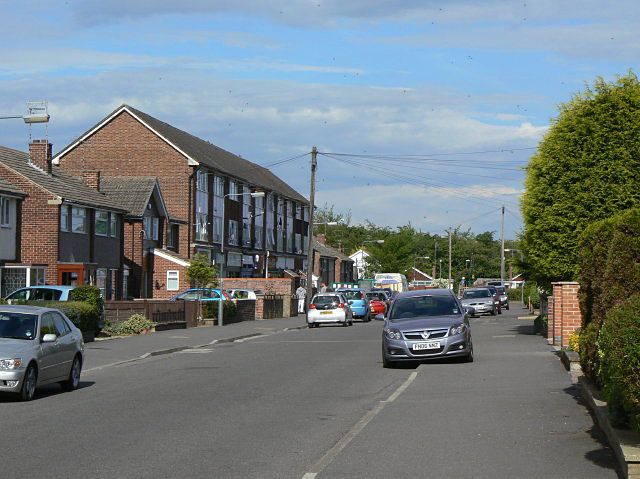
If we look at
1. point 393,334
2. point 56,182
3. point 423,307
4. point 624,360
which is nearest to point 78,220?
point 56,182

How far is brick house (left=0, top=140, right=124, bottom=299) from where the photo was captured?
45.1 m

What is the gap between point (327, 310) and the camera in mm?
47750

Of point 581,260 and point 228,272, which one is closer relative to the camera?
point 581,260

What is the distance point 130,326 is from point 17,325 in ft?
65.1

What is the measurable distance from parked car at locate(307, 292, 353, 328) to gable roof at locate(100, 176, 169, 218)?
40.3 feet

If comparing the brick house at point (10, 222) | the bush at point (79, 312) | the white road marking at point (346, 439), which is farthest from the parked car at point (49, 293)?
the white road marking at point (346, 439)

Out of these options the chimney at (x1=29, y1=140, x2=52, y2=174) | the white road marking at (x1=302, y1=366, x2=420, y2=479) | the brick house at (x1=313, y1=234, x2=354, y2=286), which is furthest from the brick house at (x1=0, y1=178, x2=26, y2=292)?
the brick house at (x1=313, y1=234, x2=354, y2=286)

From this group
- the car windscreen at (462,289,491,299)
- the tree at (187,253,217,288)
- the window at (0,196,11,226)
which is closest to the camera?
the window at (0,196,11,226)

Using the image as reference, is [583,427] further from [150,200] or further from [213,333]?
[150,200]

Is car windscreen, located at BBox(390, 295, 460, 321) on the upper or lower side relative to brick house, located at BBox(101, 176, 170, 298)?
lower

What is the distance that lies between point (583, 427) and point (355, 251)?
149m

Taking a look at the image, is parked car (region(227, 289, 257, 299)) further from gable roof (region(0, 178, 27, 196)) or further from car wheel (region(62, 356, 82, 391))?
car wheel (region(62, 356, 82, 391))

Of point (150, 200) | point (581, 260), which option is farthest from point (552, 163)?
point (150, 200)

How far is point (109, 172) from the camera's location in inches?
2657
